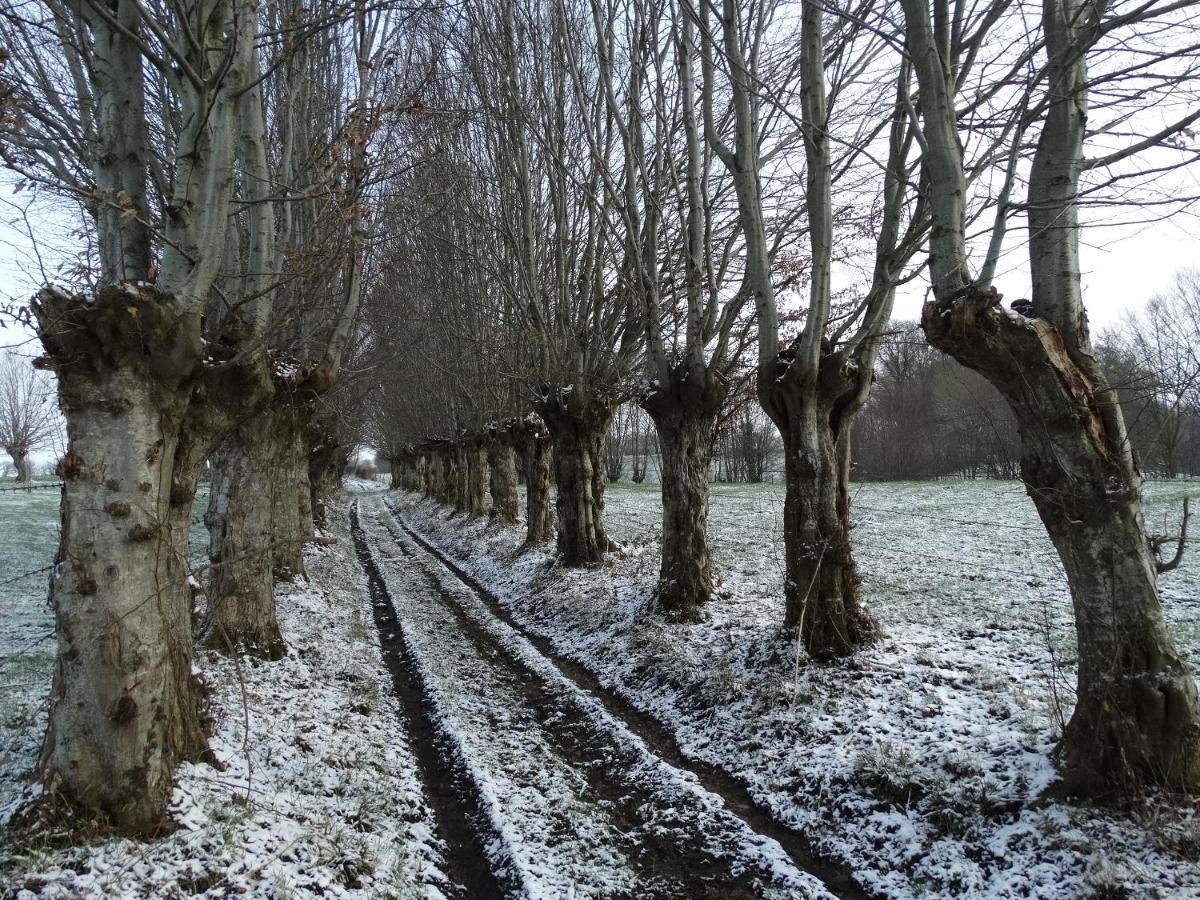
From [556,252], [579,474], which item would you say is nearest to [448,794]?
[579,474]

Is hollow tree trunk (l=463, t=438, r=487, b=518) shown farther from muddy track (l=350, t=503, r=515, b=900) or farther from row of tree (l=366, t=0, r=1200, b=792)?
muddy track (l=350, t=503, r=515, b=900)

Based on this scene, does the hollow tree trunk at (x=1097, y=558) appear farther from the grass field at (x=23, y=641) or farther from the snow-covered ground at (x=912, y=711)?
the grass field at (x=23, y=641)

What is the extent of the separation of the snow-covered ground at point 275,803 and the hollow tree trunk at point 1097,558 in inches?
149

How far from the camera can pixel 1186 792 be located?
336 centimetres

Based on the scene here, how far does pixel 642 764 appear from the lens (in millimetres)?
5074

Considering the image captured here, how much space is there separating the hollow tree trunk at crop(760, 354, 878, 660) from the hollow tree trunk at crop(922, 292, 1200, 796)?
7.35ft

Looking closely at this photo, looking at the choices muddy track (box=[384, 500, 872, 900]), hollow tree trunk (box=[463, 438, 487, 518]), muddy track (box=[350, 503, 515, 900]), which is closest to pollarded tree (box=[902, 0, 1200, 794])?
muddy track (box=[384, 500, 872, 900])

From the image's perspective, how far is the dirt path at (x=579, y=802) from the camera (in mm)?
3703

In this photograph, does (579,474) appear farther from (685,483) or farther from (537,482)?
(685,483)

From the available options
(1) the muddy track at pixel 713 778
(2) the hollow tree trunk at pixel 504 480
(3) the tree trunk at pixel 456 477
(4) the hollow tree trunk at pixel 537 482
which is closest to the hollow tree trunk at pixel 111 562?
(1) the muddy track at pixel 713 778

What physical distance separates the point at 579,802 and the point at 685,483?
4.69 meters

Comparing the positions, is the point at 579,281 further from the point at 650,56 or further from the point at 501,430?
the point at 501,430

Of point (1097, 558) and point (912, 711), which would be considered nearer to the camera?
point (1097, 558)

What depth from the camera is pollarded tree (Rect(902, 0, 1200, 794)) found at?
3520 mm
